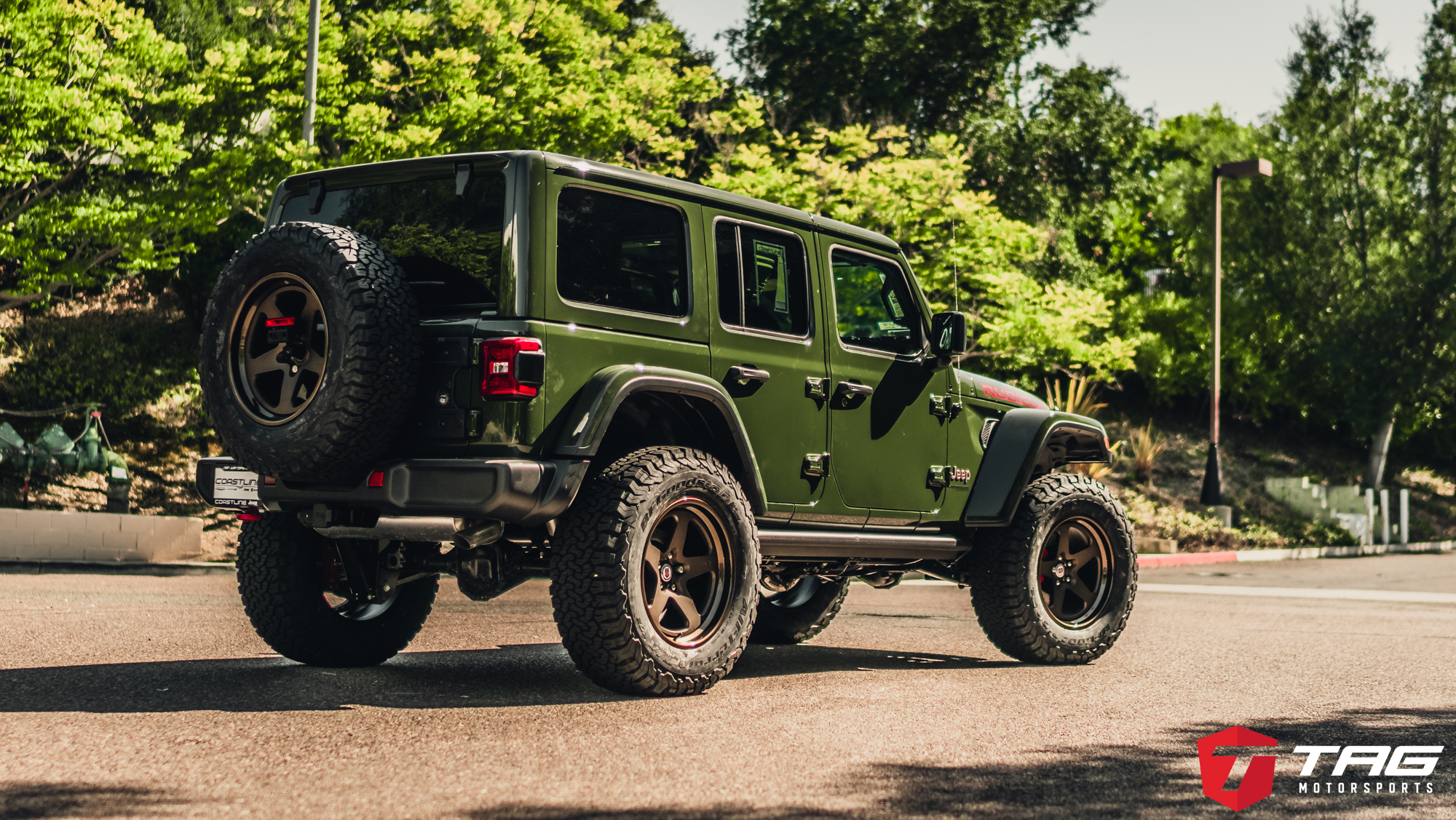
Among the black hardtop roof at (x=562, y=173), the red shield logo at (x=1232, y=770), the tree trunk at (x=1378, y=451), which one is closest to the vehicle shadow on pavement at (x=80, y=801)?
the black hardtop roof at (x=562, y=173)

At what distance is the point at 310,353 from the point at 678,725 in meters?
2.18

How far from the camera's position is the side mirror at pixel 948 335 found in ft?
23.7

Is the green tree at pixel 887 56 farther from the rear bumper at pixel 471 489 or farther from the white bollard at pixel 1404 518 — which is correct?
the rear bumper at pixel 471 489

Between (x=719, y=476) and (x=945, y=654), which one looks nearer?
(x=719, y=476)

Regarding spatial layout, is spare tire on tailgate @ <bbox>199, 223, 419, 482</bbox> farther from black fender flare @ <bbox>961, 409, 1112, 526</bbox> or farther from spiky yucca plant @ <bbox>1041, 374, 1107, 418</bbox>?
spiky yucca plant @ <bbox>1041, 374, 1107, 418</bbox>

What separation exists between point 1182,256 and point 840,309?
101 ft

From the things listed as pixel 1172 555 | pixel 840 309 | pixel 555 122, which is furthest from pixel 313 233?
pixel 1172 555

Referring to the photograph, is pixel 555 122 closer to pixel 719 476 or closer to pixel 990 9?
pixel 719 476

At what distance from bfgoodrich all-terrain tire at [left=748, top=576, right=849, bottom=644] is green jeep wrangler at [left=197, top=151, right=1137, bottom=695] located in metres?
1.17

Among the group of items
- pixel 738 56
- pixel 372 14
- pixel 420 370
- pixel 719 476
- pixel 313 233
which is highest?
pixel 738 56

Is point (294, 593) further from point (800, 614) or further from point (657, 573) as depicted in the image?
point (800, 614)

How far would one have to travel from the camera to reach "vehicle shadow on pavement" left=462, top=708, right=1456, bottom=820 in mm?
3893

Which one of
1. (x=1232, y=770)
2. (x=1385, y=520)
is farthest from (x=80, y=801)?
(x=1385, y=520)

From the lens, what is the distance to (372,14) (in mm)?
19812
